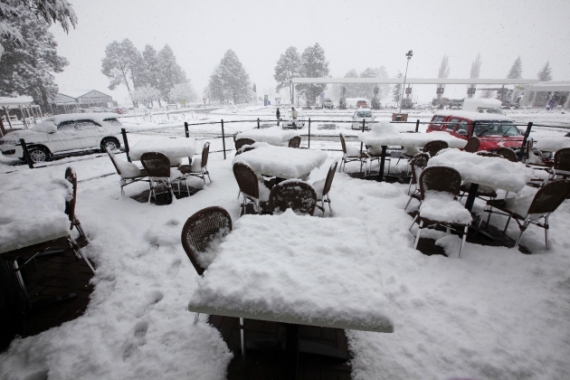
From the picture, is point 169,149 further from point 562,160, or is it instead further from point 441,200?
point 562,160

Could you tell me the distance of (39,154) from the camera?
8.73m

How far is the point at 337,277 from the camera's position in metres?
1.48

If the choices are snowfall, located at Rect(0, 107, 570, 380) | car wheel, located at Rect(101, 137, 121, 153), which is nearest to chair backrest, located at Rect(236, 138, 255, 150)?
snowfall, located at Rect(0, 107, 570, 380)

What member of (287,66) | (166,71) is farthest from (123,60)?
(287,66)

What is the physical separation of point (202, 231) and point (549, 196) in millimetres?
3969

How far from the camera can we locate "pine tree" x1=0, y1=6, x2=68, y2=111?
2316 cm

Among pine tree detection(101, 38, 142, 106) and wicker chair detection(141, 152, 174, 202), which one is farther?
pine tree detection(101, 38, 142, 106)

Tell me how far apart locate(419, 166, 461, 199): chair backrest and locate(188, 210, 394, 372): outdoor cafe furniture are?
2101mm

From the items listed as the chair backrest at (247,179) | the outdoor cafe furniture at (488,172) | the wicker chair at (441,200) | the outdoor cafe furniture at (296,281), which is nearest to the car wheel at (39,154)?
the chair backrest at (247,179)

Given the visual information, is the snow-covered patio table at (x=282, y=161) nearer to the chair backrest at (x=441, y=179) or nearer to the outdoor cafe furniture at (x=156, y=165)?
the outdoor cafe furniture at (x=156, y=165)

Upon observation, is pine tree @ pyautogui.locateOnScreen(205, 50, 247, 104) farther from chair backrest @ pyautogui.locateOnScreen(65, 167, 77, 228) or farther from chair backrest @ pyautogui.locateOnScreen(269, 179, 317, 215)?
chair backrest @ pyautogui.locateOnScreen(269, 179, 317, 215)

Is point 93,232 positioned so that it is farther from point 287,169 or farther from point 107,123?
point 107,123

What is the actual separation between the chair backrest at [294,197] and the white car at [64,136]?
810 cm

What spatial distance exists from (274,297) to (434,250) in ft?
9.52
